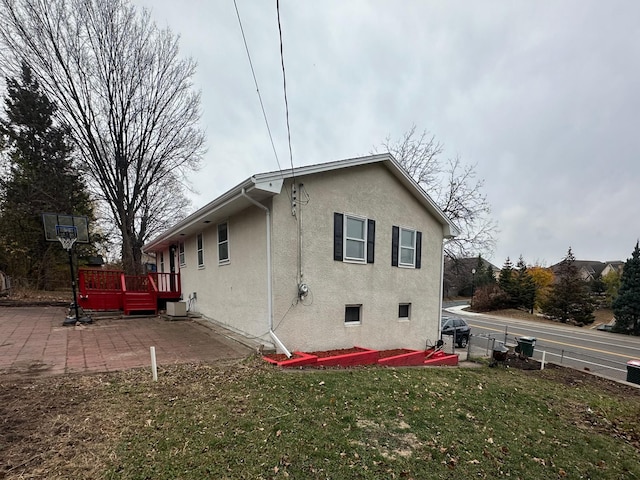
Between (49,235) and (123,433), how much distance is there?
891 centimetres

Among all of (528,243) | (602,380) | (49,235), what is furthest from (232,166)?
(528,243)

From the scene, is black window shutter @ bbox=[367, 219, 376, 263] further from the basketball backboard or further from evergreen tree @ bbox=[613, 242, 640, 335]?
evergreen tree @ bbox=[613, 242, 640, 335]

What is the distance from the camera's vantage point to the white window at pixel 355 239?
774 centimetres

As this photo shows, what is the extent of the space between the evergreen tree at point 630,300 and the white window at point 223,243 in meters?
33.3

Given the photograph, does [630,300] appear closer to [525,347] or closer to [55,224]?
[525,347]

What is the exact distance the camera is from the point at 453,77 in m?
10.2

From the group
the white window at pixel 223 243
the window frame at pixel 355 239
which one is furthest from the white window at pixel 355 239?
the white window at pixel 223 243

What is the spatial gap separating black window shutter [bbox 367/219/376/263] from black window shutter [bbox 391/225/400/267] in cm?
85

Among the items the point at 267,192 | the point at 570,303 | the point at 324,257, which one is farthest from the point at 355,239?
the point at 570,303

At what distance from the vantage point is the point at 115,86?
1466 centimetres

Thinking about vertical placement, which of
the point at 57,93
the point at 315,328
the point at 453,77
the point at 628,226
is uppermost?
the point at 57,93

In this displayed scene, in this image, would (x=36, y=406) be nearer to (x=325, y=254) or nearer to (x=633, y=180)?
(x=325, y=254)

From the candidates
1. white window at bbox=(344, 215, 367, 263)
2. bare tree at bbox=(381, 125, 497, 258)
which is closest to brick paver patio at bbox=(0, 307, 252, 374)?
white window at bbox=(344, 215, 367, 263)

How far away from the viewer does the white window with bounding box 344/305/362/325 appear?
25.8ft
